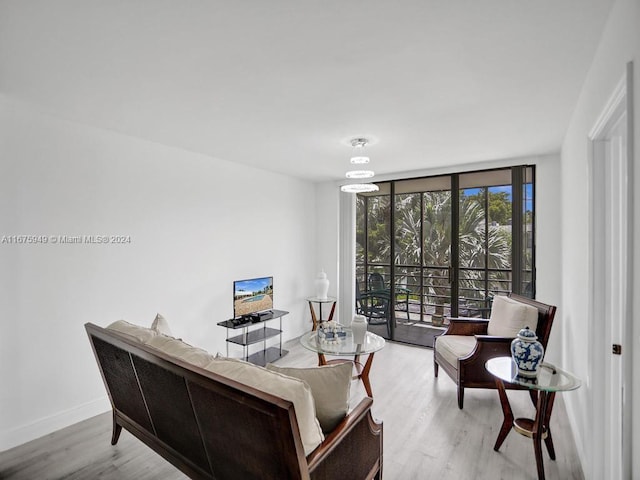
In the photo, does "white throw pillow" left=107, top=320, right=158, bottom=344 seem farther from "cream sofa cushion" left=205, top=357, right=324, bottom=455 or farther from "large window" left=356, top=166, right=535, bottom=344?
"large window" left=356, top=166, right=535, bottom=344

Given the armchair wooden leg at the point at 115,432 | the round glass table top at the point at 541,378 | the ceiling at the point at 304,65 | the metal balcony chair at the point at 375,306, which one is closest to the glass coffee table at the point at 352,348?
the round glass table top at the point at 541,378

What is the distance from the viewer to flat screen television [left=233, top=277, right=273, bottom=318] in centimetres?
409

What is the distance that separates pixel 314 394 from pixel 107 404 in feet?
7.98

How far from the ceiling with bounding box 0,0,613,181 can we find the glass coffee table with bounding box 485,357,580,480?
6.15 ft

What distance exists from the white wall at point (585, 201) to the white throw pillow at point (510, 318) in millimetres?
300

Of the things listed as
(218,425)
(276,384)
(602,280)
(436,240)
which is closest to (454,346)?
(602,280)

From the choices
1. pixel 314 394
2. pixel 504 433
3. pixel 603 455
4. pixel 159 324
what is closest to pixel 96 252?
pixel 159 324

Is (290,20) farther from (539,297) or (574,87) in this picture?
(539,297)

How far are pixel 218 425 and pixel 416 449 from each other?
163cm

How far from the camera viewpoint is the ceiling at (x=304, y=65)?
1445mm

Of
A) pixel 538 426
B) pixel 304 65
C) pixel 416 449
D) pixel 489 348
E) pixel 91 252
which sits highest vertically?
pixel 304 65

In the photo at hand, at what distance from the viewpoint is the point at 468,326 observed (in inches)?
141

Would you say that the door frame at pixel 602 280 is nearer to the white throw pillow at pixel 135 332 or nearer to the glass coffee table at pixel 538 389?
the glass coffee table at pixel 538 389

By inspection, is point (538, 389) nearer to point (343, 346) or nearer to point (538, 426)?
point (538, 426)
